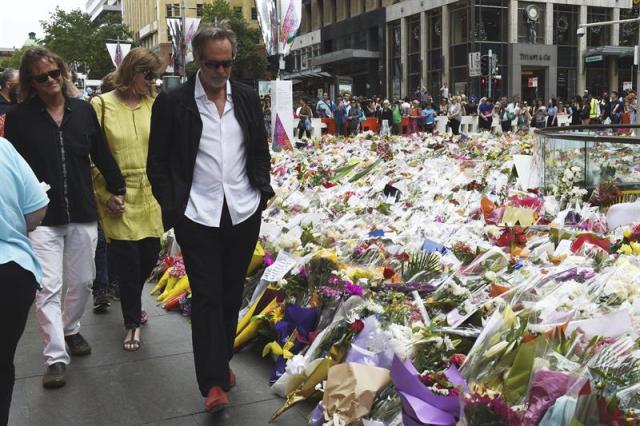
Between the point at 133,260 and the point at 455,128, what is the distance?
797 inches

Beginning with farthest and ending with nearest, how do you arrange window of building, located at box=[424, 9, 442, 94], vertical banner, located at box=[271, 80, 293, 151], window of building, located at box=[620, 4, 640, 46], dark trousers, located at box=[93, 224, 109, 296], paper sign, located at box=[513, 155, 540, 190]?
window of building, located at box=[620, 4, 640, 46]
window of building, located at box=[424, 9, 442, 94]
vertical banner, located at box=[271, 80, 293, 151]
paper sign, located at box=[513, 155, 540, 190]
dark trousers, located at box=[93, 224, 109, 296]

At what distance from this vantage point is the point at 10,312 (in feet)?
8.79

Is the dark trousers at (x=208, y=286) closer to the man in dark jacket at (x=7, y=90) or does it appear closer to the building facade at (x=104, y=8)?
the man in dark jacket at (x=7, y=90)

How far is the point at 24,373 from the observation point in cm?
441

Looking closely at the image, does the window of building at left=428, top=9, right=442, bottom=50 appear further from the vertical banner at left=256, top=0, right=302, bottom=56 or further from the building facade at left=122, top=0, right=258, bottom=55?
the building facade at left=122, top=0, right=258, bottom=55

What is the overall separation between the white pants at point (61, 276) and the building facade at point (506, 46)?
118ft

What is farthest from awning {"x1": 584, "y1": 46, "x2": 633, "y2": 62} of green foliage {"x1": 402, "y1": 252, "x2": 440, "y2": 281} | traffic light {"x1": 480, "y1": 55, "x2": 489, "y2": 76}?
green foliage {"x1": 402, "y1": 252, "x2": 440, "y2": 281}

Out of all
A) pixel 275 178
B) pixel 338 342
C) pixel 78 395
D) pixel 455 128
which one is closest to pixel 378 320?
pixel 338 342

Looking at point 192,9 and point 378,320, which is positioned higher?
point 192,9

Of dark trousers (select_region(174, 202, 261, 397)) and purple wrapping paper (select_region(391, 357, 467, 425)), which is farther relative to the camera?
dark trousers (select_region(174, 202, 261, 397))

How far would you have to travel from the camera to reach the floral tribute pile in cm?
268

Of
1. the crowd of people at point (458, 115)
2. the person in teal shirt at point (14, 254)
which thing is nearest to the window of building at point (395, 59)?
the crowd of people at point (458, 115)

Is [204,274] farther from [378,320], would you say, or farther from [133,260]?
[133,260]

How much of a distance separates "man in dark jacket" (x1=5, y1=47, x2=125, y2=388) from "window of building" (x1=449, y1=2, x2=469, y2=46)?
40.9 m
